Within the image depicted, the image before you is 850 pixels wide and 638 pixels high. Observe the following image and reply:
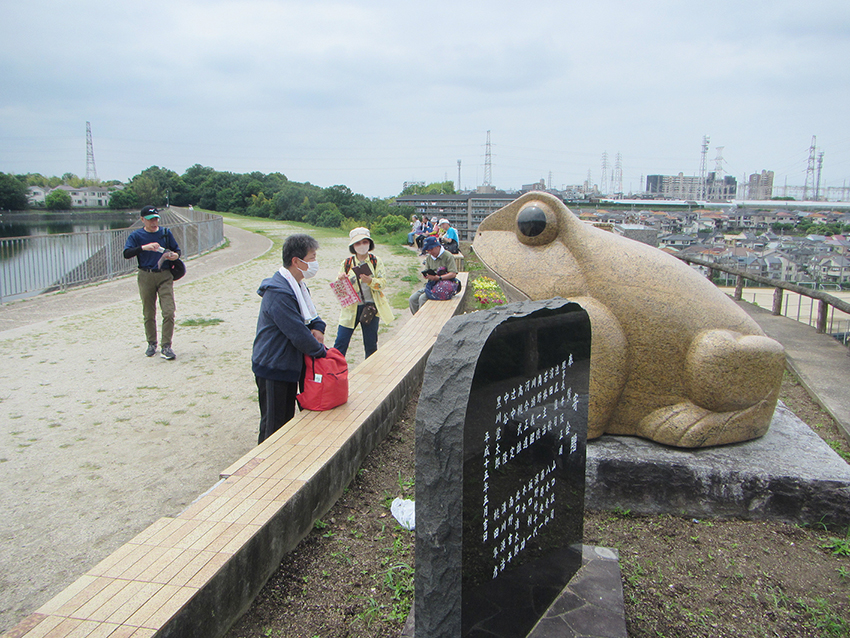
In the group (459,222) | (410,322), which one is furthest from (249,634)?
(459,222)

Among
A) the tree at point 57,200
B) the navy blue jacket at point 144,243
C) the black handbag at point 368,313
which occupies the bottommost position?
the black handbag at point 368,313

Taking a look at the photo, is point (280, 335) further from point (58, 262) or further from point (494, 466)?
point (58, 262)

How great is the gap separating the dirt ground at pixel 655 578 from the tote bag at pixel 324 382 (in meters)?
0.89

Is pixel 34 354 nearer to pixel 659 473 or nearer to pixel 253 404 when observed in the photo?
pixel 253 404

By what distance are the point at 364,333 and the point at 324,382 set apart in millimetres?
2000

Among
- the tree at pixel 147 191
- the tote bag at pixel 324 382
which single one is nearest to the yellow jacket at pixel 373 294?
the tote bag at pixel 324 382

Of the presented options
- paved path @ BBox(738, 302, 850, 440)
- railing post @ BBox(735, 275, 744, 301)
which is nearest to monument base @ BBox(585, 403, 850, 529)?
paved path @ BBox(738, 302, 850, 440)

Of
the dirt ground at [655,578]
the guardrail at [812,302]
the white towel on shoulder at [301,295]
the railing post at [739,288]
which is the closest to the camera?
the dirt ground at [655,578]

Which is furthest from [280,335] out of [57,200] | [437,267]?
[57,200]

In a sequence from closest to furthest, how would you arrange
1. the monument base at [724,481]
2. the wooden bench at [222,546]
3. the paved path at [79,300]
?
the wooden bench at [222,546] → the monument base at [724,481] → the paved path at [79,300]

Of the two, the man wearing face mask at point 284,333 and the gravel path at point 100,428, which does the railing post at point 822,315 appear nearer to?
the gravel path at point 100,428

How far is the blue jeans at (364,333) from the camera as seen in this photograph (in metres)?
5.92

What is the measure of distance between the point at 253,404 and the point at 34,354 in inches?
145

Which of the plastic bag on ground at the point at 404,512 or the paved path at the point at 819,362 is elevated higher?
the paved path at the point at 819,362
